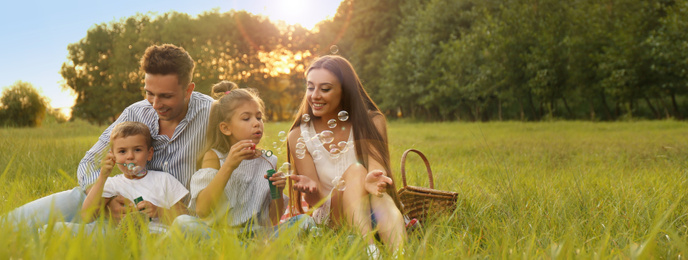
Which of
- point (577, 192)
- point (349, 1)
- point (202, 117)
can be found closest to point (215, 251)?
point (202, 117)

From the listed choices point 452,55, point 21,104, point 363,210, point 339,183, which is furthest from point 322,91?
point 21,104

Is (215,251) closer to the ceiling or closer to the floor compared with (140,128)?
closer to the floor

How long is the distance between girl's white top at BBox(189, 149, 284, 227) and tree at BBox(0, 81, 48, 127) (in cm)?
2541

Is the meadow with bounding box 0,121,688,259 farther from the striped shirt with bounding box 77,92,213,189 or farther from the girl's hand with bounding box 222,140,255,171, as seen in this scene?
the girl's hand with bounding box 222,140,255,171

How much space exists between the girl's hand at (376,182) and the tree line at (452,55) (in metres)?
12.3

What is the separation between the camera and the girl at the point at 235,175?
2.87 metres

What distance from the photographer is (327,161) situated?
339 cm

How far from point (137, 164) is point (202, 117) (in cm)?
61

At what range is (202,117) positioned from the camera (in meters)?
3.54

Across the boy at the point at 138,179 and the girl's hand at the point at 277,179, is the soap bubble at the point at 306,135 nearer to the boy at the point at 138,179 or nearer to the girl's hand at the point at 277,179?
the girl's hand at the point at 277,179

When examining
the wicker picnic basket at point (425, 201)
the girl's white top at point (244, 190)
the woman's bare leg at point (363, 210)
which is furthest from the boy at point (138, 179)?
the wicker picnic basket at point (425, 201)

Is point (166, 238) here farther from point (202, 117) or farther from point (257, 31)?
point (257, 31)

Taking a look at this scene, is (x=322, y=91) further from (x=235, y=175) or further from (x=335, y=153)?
(x=235, y=175)

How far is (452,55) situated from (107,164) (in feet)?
75.1
